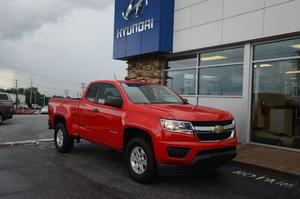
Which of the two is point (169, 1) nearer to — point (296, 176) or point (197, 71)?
point (197, 71)

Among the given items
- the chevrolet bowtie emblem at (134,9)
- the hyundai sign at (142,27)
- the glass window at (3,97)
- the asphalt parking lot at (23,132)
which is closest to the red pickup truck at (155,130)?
the asphalt parking lot at (23,132)

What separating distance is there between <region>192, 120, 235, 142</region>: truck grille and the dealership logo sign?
8.11m

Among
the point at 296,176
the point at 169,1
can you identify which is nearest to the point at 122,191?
the point at 296,176

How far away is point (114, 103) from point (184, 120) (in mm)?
1637

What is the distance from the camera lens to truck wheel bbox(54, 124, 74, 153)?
27.7ft

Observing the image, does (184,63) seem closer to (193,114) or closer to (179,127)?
(193,114)

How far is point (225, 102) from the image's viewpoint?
1079 cm

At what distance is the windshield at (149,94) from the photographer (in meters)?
6.55

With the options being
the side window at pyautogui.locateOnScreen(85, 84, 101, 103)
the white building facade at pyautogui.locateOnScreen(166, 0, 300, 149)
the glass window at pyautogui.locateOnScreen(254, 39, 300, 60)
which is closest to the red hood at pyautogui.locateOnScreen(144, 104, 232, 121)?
the side window at pyautogui.locateOnScreen(85, 84, 101, 103)

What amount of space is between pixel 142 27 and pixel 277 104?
6725 mm

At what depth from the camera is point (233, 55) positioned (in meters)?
10.8

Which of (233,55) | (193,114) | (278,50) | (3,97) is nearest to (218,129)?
(193,114)

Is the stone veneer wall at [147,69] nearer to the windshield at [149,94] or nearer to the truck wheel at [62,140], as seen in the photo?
the truck wheel at [62,140]

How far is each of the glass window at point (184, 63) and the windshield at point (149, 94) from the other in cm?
522
